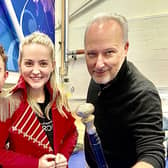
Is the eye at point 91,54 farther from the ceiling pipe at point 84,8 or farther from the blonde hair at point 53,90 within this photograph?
the ceiling pipe at point 84,8

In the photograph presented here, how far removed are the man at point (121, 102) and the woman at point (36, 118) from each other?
0.15m

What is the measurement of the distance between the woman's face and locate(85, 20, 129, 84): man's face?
184 mm

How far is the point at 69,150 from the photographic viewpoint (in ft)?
3.22

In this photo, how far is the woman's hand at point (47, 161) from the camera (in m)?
0.86

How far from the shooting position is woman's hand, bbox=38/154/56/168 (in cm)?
86

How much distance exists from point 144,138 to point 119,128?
0.54ft

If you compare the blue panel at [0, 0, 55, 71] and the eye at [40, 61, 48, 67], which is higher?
the blue panel at [0, 0, 55, 71]

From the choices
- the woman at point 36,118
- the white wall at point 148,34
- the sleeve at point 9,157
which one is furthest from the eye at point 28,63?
the white wall at point 148,34

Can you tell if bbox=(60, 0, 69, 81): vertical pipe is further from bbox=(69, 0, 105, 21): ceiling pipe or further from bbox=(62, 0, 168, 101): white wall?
bbox=(62, 0, 168, 101): white wall

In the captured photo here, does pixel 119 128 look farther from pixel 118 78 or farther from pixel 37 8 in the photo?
pixel 37 8

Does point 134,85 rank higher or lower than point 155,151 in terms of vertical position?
Answer: higher

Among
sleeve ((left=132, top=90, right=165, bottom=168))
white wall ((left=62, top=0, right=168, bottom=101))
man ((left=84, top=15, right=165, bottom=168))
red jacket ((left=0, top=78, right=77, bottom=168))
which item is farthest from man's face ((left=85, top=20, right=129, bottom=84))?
white wall ((left=62, top=0, right=168, bottom=101))

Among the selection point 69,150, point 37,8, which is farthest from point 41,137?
point 37,8

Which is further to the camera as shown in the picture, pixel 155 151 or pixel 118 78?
pixel 118 78
